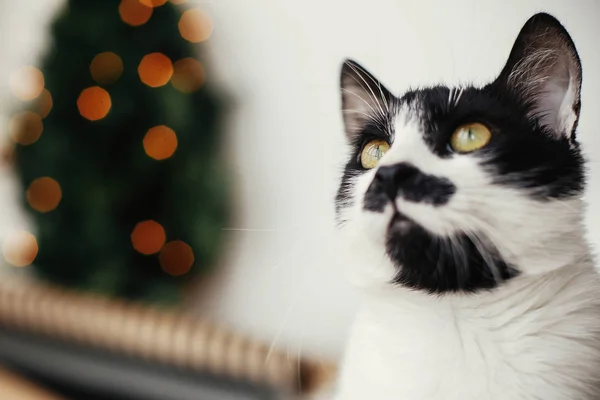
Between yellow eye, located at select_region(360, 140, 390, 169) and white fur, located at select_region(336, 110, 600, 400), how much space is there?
17mm

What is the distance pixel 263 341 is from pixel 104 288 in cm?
54

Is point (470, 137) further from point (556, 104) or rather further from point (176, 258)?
point (176, 258)

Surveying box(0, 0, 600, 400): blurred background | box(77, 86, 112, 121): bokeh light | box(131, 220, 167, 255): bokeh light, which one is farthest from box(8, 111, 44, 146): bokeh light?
box(131, 220, 167, 255): bokeh light

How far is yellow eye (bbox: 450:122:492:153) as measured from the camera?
316 millimetres

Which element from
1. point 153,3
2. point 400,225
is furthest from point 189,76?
point 400,225

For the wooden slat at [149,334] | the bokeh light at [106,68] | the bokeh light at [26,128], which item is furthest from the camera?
the bokeh light at [26,128]

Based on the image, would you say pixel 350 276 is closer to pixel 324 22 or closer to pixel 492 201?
pixel 492 201

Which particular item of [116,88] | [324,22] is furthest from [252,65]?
[116,88]

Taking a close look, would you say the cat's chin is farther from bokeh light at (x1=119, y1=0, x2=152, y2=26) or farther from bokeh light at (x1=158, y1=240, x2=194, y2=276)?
bokeh light at (x1=119, y1=0, x2=152, y2=26)

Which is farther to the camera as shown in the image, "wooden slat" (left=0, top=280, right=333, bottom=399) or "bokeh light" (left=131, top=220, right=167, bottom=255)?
"bokeh light" (left=131, top=220, right=167, bottom=255)

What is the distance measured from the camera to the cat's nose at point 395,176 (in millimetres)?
318

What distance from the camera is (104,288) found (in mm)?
1274

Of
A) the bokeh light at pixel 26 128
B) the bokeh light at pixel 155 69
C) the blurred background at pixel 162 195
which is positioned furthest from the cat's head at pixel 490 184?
the bokeh light at pixel 26 128

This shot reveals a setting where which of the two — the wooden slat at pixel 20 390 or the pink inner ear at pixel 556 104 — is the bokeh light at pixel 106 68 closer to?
the wooden slat at pixel 20 390
